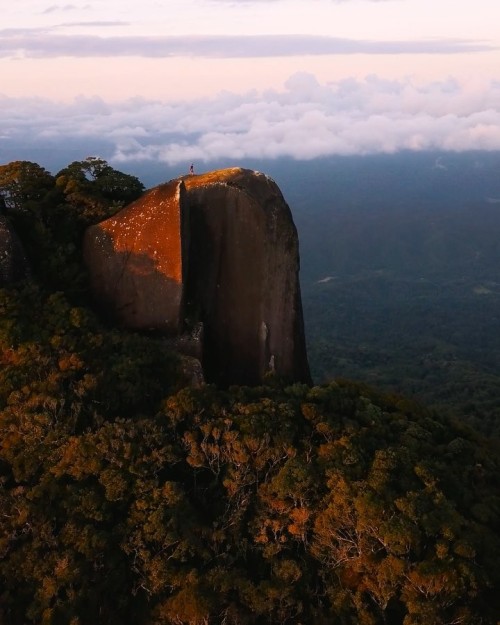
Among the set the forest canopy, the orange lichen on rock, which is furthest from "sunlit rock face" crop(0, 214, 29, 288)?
the orange lichen on rock

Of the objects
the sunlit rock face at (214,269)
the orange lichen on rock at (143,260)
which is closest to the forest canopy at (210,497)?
the orange lichen on rock at (143,260)

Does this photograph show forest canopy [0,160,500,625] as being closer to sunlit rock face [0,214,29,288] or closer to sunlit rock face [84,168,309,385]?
sunlit rock face [0,214,29,288]

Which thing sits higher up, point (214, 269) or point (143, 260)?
point (143, 260)

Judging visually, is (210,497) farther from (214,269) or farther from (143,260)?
(214,269)

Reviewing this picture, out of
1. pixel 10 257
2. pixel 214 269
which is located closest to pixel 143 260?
pixel 214 269

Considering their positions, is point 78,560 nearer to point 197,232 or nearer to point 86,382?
point 86,382

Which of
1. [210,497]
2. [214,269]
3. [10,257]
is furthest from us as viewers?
[214,269]

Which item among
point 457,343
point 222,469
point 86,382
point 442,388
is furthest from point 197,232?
point 457,343

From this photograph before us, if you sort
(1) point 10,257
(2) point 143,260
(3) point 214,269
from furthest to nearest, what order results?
1. (3) point 214,269
2. (2) point 143,260
3. (1) point 10,257
